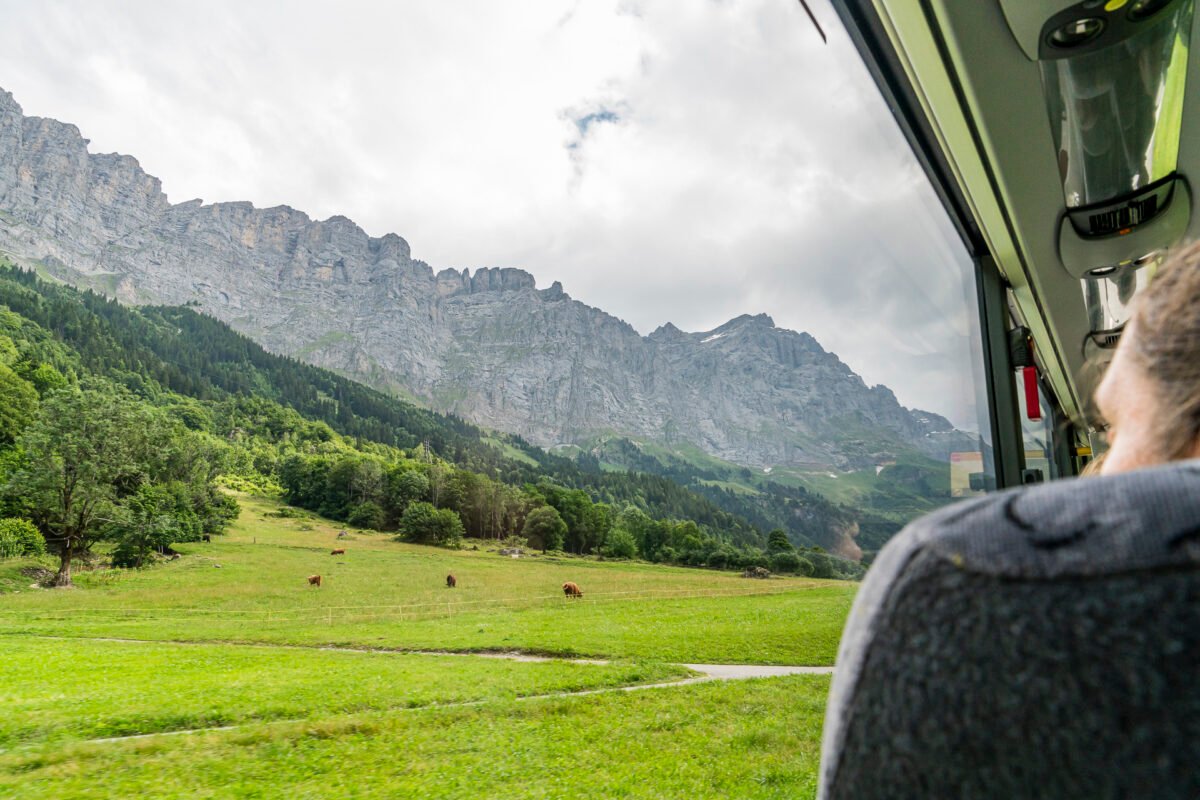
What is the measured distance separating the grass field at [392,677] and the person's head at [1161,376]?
2246 millimetres

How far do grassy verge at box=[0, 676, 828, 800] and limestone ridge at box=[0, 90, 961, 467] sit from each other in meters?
1.39

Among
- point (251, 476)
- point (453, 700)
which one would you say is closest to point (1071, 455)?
point (453, 700)

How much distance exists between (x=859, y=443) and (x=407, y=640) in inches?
107

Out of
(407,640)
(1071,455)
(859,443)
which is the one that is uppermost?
(1071,455)

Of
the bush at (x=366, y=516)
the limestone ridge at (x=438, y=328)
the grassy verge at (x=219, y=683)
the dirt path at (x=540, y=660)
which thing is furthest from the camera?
the bush at (x=366, y=516)

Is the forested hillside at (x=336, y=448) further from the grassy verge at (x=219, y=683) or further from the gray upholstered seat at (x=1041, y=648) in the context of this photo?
the gray upholstered seat at (x=1041, y=648)

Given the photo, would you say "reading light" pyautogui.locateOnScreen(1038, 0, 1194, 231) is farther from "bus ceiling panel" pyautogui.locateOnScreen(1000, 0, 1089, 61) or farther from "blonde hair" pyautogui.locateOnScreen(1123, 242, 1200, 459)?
"blonde hair" pyautogui.locateOnScreen(1123, 242, 1200, 459)

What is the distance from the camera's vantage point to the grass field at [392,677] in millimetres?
2094

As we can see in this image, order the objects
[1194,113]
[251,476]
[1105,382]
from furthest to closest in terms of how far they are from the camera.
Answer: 1. [251,476]
2. [1194,113]
3. [1105,382]

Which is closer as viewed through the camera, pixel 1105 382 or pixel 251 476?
pixel 1105 382

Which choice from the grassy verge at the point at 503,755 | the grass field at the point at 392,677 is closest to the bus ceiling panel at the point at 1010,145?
the grass field at the point at 392,677

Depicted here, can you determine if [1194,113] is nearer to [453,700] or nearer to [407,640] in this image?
[453,700]

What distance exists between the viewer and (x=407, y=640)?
370 cm

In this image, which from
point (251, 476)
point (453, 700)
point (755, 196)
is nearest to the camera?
point (755, 196)
